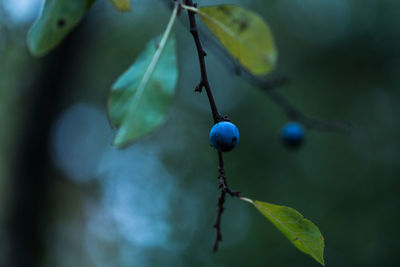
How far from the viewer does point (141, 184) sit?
9117 millimetres

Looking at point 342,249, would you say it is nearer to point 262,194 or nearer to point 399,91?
point 262,194

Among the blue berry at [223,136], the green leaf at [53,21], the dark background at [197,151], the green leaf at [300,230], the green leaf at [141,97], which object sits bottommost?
the dark background at [197,151]

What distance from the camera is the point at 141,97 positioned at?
111 centimetres

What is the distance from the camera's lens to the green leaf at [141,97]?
1.05m

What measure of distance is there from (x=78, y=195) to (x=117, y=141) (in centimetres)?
963

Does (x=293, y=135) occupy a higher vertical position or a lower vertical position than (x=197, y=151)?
higher

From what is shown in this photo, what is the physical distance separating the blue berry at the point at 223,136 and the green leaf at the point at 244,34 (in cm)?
35

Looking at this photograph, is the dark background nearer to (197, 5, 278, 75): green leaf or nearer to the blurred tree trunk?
the blurred tree trunk

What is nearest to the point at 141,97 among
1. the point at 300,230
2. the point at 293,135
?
the point at 300,230

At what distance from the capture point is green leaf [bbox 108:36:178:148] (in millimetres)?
1054

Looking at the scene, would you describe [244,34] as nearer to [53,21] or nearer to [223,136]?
[223,136]

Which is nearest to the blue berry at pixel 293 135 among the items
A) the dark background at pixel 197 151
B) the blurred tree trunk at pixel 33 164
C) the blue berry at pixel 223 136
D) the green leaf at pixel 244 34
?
the green leaf at pixel 244 34

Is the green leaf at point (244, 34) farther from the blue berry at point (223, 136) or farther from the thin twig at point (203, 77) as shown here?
the blue berry at point (223, 136)

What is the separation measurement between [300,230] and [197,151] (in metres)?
7.29
